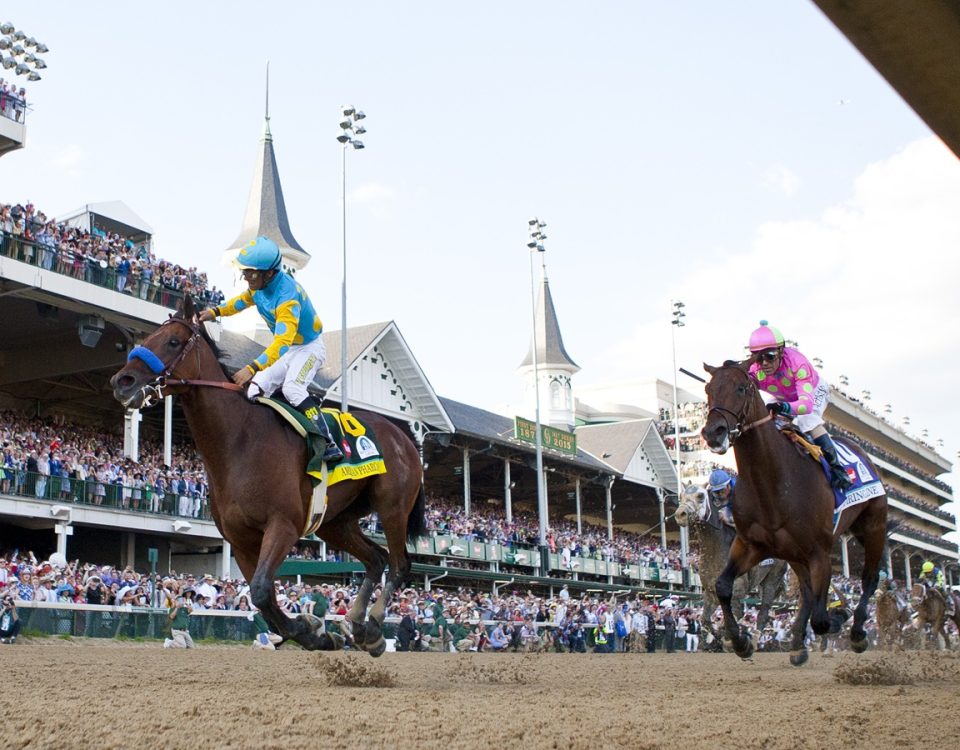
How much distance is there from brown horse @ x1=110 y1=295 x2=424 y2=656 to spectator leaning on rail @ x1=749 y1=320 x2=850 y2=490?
3911mm

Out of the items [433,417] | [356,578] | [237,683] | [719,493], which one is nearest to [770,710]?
[237,683]

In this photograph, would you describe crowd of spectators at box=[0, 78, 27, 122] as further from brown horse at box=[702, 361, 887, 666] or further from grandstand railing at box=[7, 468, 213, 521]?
brown horse at box=[702, 361, 887, 666]

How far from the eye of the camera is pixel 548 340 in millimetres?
66688

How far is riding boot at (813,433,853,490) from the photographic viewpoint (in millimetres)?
9836

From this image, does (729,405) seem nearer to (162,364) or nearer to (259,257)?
(259,257)

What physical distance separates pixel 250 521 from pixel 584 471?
135ft

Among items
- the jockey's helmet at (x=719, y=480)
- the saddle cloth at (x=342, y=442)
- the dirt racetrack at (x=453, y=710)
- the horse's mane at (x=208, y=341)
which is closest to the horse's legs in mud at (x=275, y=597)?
the dirt racetrack at (x=453, y=710)

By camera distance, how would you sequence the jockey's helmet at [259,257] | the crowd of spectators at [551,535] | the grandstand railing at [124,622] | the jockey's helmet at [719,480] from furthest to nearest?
the crowd of spectators at [551,535] < the grandstand railing at [124,622] < the jockey's helmet at [719,480] < the jockey's helmet at [259,257]

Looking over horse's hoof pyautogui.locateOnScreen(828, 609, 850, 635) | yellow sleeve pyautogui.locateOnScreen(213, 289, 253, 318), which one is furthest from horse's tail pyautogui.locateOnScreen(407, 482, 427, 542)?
horse's hoof pyautogui.locateOnScreen(828, 609, 850, 635)

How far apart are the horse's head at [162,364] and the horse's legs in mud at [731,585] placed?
184 inches

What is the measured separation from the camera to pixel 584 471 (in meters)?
48.3

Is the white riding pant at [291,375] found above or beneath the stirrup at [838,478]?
above

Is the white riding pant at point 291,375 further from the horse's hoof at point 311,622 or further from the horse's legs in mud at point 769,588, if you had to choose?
the horse's legs in mud at point 769,588

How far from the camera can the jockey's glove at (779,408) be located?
962cm
